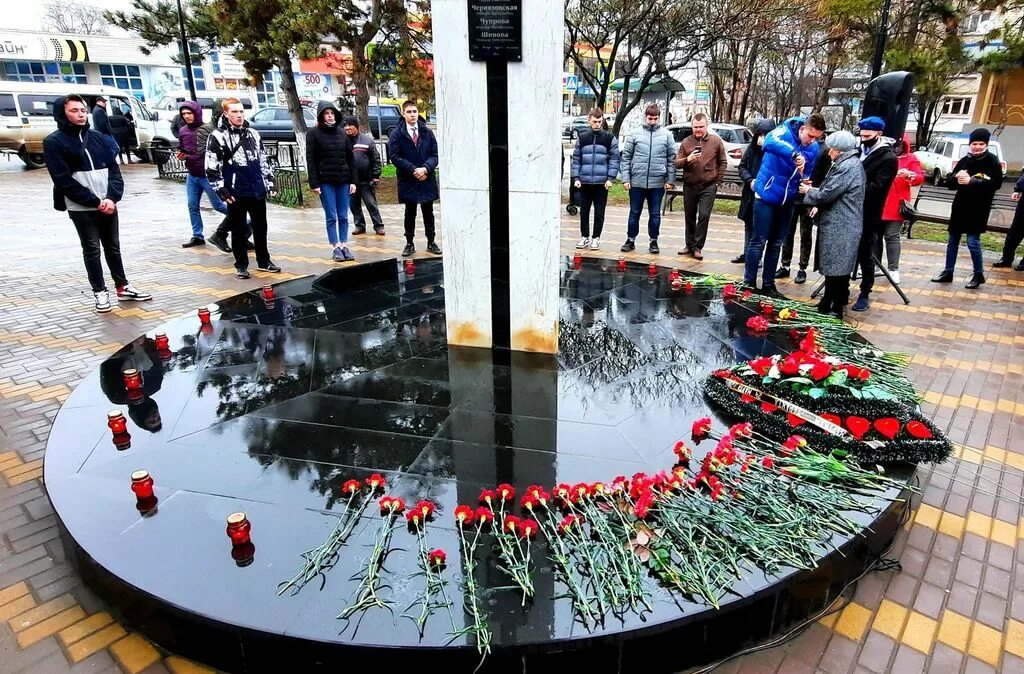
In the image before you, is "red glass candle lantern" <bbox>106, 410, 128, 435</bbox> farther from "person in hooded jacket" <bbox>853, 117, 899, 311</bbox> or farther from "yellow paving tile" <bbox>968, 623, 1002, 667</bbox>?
"person in hooded jacket" <bbox>853, 117, 899, 311</bbox>

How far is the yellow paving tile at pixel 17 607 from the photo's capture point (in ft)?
7.55

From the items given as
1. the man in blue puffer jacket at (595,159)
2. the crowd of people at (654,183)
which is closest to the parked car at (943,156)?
the crowd of people at (654,183)

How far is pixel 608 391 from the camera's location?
143 inches

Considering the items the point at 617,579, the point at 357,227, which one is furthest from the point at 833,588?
the point at 357,227

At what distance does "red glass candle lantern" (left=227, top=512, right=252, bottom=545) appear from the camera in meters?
2.26

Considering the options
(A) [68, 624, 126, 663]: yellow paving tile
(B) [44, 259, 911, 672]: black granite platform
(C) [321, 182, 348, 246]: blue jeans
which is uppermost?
(C) [321, 182, 348, 246]: blue jeans

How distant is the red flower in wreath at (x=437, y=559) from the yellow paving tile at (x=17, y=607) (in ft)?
5.04

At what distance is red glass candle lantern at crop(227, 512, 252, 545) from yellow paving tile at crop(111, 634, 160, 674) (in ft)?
1.40

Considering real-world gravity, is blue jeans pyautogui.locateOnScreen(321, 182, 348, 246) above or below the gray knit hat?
below

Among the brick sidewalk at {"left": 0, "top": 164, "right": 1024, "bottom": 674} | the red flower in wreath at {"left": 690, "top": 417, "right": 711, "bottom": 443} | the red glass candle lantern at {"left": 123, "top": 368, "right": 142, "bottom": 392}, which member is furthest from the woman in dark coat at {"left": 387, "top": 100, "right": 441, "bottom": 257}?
the red flower in wreath at {"left": 690, "top": 417, "right": 711, "bottom": 443}

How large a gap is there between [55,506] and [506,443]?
195 centimetres

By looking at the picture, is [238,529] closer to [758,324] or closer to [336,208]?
[758,324]

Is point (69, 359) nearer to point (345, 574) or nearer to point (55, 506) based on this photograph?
point (55, 506)

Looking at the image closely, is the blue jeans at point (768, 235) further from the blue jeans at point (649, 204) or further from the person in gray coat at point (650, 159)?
the blue jeans at point (649, 204)
